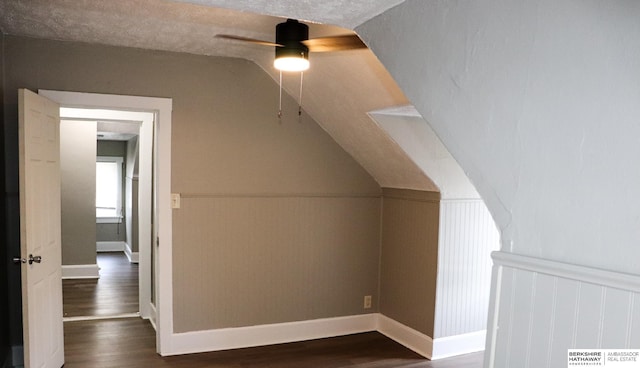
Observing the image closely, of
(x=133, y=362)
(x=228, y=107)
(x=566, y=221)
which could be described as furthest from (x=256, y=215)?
(x=566, y=221)

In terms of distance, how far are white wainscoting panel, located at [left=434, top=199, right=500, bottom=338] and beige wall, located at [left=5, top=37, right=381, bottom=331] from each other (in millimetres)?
770

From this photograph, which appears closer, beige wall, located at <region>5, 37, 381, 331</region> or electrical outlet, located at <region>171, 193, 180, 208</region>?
beige wall, located at <region>5, 37, 381, 331</region>

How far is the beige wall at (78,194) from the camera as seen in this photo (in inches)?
236

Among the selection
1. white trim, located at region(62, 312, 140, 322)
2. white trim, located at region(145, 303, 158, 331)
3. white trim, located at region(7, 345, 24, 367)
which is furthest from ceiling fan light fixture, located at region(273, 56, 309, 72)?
white trim, located at region(62, 312, 140, 322)

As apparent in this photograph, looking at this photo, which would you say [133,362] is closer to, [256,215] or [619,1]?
[256,215]

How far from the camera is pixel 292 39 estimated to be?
2352mm

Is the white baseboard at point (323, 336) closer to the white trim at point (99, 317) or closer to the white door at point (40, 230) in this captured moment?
the white trim at point (99, 317)

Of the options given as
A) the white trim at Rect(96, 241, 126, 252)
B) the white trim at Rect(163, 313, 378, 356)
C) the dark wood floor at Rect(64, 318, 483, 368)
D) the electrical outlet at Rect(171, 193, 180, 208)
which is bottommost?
the white trim at Rect(96, 241, 126, 252)

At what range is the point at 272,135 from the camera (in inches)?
152

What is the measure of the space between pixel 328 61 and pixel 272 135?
39.7 inches

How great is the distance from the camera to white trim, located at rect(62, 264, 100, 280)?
5996 millimetres

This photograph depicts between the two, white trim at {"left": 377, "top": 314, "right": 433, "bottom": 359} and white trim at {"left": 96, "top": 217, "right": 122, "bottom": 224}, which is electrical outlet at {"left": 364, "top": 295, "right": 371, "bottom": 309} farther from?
white trim at {"left": 96, "top": 217, "right": 122, "bottom": 224}

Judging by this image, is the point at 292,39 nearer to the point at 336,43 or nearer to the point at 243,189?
the point at 336,43

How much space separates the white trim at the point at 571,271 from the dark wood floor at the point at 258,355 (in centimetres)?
262
